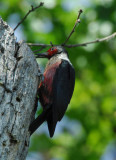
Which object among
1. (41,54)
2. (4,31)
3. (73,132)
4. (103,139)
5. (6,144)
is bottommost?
(73,132)

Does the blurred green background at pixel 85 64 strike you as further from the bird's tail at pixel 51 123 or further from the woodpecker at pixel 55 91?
the bird's tail at pixel 51 123

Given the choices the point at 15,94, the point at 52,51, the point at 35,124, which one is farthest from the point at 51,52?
the point at 15,94

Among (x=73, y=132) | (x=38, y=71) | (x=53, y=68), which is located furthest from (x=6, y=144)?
(x=73, y=132)

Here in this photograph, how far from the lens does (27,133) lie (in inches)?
129

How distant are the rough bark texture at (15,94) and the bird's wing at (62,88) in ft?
2.14

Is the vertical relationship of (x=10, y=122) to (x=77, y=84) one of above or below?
above

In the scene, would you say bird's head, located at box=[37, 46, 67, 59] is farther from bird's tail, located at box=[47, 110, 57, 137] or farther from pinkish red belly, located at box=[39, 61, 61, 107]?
bird's tail, located at box=[47, 110, 57, 137]

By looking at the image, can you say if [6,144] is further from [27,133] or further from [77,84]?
[77,84]

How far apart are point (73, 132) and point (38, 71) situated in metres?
3.59

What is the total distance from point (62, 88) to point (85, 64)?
6.91 ft

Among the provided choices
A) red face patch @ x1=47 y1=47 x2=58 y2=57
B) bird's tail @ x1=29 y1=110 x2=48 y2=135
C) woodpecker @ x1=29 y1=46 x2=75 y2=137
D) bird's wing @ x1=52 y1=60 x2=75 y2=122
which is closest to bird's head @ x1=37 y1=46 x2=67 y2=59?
red face patch @ x1=47 y1=47 x2=58 y2=57

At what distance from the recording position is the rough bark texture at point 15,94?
2941mm

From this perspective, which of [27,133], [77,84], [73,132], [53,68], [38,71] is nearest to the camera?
[27,133]

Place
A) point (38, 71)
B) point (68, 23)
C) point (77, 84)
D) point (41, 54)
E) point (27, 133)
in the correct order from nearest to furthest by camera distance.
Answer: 1. point (27, 133)
2. point (38, 71)
3. point (41, 54)
4. point (68, 23)
5. point (77, 84)
